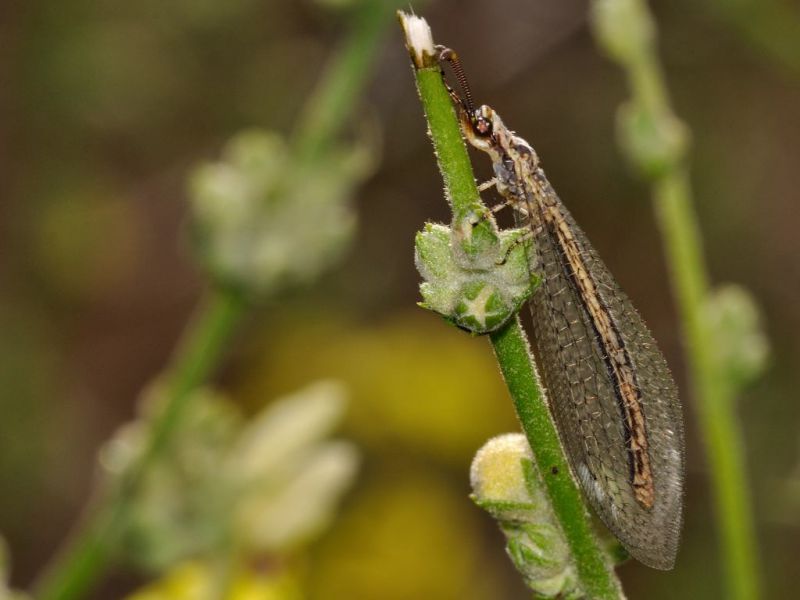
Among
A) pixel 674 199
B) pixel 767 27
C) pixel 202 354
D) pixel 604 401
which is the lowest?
pixel 604 401

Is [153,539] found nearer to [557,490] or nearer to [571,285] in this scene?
[571,285]

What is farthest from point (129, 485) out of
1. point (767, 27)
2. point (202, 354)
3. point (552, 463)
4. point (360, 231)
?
point (360, 231)

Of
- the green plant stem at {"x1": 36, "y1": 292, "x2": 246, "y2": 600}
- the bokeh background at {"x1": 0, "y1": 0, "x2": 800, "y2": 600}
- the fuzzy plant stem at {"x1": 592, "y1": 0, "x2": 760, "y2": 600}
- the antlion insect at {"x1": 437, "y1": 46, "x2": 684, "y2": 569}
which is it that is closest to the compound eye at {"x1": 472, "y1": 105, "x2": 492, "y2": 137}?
the antlion insect at {"x1": 437, "y1": 46, "x2": 684, "y2": 569}

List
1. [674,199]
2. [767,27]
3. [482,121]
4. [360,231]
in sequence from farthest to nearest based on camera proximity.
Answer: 1. [360,231]
2. [767,27]
3. [674,199]
4. [482,121]

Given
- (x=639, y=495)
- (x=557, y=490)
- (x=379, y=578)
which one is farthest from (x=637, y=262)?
(x=557, y=490)

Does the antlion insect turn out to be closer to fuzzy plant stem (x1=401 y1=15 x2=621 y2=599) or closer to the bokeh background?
fuzzy plant stem (x1=401 y1=15 x2=621 y2=599)

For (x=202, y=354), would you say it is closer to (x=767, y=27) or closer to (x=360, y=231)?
(x=767, y=27)

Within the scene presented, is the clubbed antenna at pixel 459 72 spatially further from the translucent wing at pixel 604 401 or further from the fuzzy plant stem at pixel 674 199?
the fuzzy plant stem at pixel 674 199

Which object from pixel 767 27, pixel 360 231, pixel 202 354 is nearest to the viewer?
pixel 202 354
